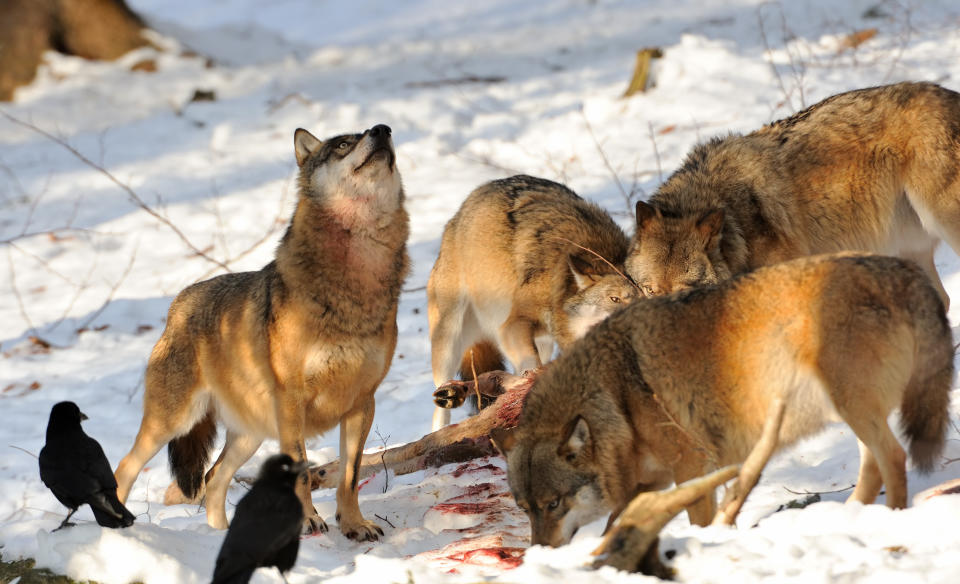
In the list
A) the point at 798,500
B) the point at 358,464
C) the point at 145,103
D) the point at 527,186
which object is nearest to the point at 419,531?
the point at 358,464

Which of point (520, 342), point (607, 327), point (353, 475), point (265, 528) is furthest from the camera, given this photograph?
point (520, 342)

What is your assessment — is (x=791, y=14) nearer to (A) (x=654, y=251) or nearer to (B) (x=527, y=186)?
(B) (x=527, y=186)

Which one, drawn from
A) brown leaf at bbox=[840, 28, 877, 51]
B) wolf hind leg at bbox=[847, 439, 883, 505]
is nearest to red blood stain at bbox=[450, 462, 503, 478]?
wolf hind leg at bbox=[847, 439, 883, 505]

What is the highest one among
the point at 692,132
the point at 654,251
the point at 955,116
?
the point at 692,132

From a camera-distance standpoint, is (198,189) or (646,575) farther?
(198,189)

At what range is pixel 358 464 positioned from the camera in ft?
19.4

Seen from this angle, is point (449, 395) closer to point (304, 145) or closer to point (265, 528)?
point (304, 145)

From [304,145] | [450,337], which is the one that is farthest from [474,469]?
[304,145]

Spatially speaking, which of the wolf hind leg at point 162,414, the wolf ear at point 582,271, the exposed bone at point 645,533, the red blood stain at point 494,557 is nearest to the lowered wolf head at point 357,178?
the wolf hind leg at point 162,414

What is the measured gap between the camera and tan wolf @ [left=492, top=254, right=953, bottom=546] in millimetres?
4078

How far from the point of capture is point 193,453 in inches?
259

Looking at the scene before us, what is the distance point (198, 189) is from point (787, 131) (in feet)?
27.7

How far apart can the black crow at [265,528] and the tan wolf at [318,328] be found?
169 centimetres

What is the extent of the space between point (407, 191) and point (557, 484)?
7863 mm
